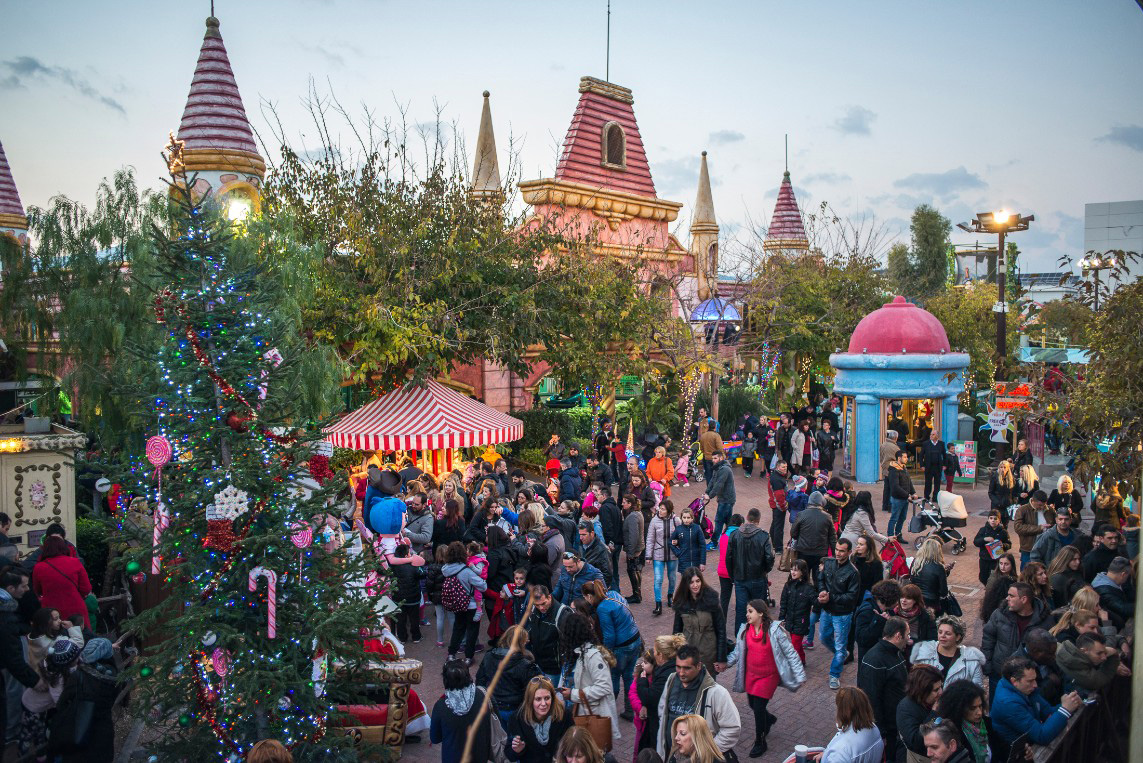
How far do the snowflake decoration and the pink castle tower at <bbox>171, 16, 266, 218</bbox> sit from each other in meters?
13.3

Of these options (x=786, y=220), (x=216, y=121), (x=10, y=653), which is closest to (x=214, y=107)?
(x=216, y=121)

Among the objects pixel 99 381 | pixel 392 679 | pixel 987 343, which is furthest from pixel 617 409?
pixel 392 679

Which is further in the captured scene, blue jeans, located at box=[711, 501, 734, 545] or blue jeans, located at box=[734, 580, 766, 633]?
blue jeans, located at box=[711, 501, 734, 545]

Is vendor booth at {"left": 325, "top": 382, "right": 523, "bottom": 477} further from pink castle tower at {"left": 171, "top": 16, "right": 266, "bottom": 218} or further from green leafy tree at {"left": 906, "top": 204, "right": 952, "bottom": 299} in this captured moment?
green leafy tree at {"left": 906, "top": 204, "right": 952, "bottom": 299}

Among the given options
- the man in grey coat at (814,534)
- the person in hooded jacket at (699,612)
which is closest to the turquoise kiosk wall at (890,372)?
the man in grey coat at (814,534)

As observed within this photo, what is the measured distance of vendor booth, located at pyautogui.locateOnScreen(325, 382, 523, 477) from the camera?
54.8 ft

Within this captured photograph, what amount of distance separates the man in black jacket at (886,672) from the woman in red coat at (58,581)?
23.8ft

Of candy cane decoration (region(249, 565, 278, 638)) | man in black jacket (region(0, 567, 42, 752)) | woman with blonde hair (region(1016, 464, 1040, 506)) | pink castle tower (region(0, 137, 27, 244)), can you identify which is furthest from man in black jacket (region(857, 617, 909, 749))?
pink castle tower (region(0, 137, 27, 244))

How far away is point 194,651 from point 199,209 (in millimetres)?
3385

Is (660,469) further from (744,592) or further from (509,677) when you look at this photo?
(509,677)

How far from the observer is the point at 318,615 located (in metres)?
6.84

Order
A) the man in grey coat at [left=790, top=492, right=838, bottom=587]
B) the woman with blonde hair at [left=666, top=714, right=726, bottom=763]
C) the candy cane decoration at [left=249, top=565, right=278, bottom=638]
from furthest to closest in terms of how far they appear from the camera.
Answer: the man in grey coat at [left=790, top=492, right=838, bottom=587] → the candy cane decoration at [left=249, top=565, right=278, bottom=638] → the woman with blonde hair at [left=666, top=714, right=726, bottom=763]

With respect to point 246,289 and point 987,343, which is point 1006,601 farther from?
point 987,343

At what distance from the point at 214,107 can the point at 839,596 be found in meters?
16.4
